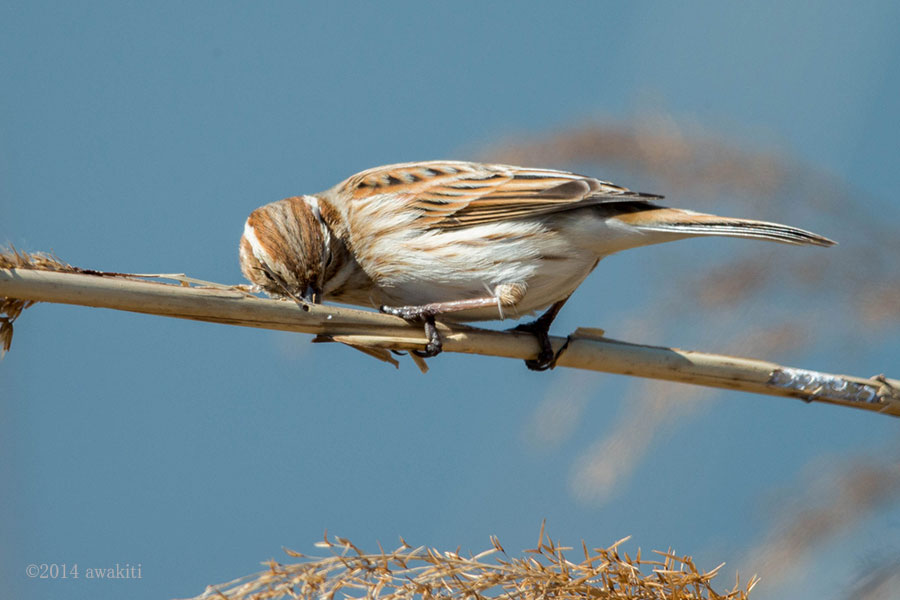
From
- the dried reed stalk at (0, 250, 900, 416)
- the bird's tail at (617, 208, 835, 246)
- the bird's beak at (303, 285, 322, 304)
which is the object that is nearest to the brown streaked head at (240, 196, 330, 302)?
the bird's beak at (303, 285, 322, 304)

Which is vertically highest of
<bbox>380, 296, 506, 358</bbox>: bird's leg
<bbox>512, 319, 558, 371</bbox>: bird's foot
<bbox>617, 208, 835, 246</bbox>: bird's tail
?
<bbox>617, 208, 835, 246</bbox>: bird's tail

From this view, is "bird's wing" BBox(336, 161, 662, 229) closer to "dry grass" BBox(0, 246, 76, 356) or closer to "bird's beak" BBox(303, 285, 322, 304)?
"bird's beak" BBox(303, 285, 322, 304)

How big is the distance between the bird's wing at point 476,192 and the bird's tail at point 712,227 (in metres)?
0.08

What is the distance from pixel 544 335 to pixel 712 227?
716 millimetres

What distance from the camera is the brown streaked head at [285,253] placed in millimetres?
3531

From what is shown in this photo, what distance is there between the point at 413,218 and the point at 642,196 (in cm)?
90

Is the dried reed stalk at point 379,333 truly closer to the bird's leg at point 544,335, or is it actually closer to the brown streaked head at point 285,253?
the bird's leg at point 544,335

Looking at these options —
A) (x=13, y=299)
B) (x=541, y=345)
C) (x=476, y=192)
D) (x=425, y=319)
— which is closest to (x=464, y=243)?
(x=476, y=192)

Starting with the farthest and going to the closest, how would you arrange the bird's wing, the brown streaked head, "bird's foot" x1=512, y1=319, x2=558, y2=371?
the bird's wing
the brown streaked head
"bird's foot" x1=512, y1=319, x2=558, y2=371

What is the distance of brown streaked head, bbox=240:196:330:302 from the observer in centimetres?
353

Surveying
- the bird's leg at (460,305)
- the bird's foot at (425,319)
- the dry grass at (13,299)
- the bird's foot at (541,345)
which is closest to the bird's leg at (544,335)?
the bird's foot at (541,345)

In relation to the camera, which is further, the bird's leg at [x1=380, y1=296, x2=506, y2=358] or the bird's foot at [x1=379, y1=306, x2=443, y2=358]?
the bird's leg at [x1=380, y1=296, x2=506, y2=358]

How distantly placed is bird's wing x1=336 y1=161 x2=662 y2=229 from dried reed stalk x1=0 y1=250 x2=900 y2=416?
1.92 ft

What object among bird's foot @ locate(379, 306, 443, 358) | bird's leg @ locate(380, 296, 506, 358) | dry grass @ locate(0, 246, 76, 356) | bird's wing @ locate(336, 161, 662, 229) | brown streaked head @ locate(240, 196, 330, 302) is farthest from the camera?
bird's wing @ locate(336, 161, 662, 229)
